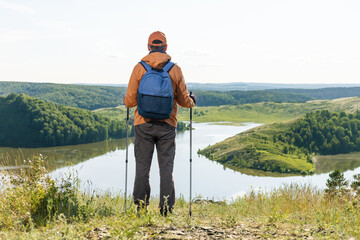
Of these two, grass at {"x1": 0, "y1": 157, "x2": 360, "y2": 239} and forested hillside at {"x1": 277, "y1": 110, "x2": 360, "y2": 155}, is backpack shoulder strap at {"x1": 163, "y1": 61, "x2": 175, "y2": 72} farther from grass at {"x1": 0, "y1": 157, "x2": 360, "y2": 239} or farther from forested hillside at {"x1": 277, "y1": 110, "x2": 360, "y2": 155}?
forested hillside at {"x1": 277, "y1": 110, "x2": 360, "y2": 155}

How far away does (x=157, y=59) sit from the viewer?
5.14 m

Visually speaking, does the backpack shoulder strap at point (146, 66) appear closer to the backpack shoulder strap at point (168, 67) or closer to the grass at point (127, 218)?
the backpack shoulder strap at point (168, 67)

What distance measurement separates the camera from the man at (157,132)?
17.0ft

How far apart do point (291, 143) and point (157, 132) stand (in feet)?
327

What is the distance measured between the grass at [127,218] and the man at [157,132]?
31 cm

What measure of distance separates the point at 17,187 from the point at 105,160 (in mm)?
77299

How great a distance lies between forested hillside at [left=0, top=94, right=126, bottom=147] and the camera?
10588 cm

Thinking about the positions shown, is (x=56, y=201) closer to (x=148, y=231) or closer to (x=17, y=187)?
(x=17, y=187)

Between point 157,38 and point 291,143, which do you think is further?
point 291,143

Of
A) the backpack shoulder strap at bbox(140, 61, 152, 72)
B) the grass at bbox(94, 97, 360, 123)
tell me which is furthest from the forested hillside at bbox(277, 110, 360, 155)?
the backpack shoulder strap at bbox(140, 61, 152, 72)

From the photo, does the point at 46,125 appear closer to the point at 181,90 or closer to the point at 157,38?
the point at 157,38

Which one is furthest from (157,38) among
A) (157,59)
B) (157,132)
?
(157,132)

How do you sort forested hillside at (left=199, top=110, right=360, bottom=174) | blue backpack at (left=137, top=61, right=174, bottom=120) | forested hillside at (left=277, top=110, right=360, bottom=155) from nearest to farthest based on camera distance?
blue backpack at (left=137, top=61, right=174, bottom=120), forested hillside at (left=199, top=110, right=360, bottom=174), forested hillside at (left=277, top=110, right=360, bottom=155)

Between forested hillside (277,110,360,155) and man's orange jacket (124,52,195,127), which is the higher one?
man's orange jacket (124,52,195,127)
